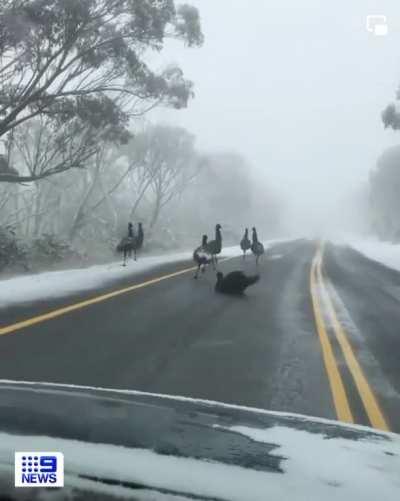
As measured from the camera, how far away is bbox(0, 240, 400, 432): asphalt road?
513 centimetres

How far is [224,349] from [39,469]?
5.16m

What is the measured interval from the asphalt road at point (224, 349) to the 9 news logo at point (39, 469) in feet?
9.83

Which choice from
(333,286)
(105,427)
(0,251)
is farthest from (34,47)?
(105,427)

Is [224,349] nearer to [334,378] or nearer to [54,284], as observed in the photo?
[334,378]

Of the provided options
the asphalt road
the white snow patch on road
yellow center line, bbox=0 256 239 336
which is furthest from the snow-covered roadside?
the asphalt road

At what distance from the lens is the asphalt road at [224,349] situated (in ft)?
16.8

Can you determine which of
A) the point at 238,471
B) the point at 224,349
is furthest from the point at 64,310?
the point at 238,471

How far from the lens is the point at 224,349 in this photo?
6934 millimetres

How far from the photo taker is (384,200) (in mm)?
67188

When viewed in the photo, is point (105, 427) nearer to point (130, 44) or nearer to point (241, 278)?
point (241, 278)

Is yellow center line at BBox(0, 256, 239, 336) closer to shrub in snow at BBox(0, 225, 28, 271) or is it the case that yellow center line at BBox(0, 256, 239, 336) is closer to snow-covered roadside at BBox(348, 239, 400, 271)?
shrub in snow at BBox(0, 225, 28, 271)

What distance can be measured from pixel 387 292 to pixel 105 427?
44.8 ft

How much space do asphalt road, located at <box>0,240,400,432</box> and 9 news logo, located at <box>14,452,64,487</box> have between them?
3.00 metres

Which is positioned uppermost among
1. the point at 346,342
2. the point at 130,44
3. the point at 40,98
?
the point at 130,44
